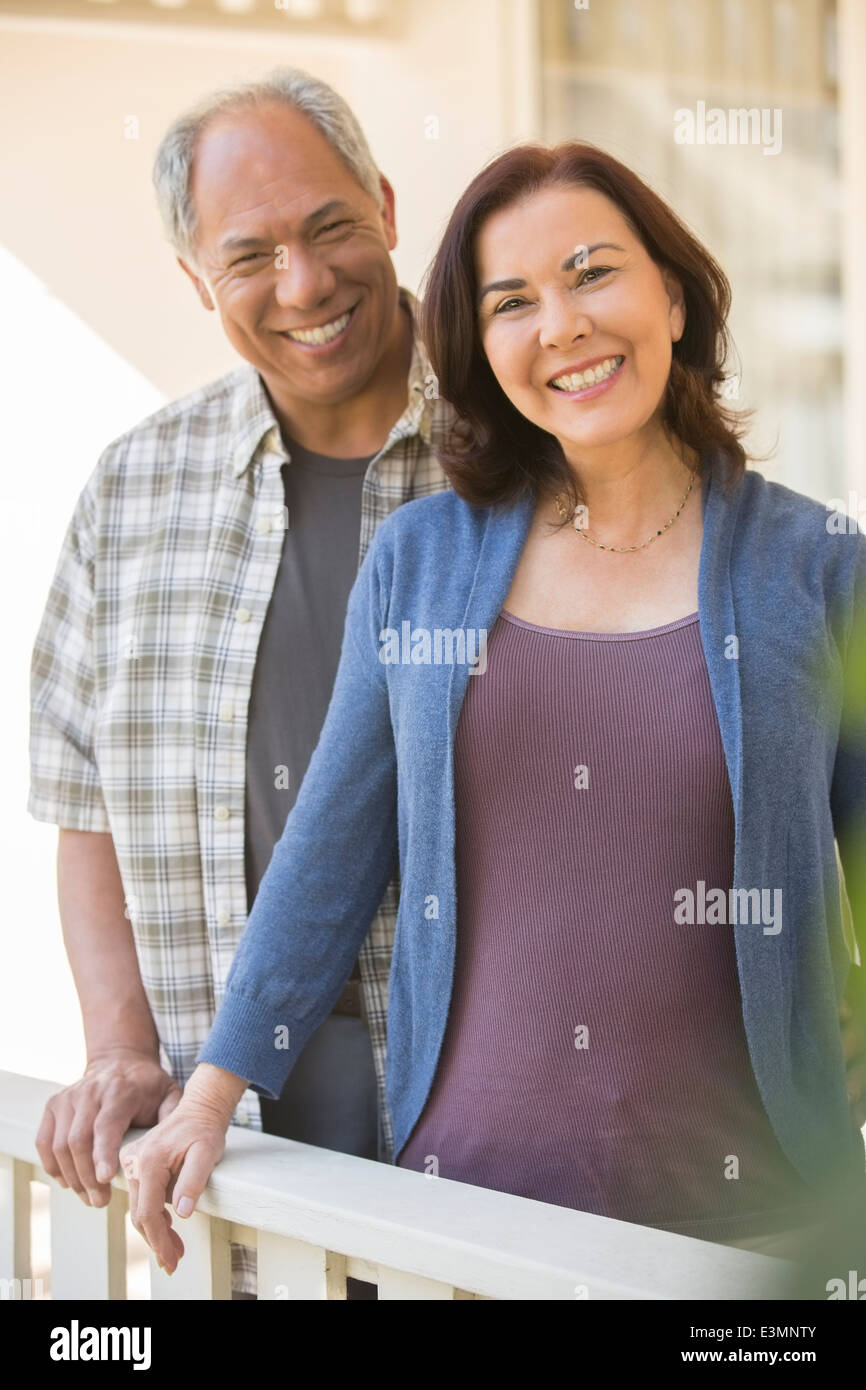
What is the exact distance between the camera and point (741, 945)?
126 cm

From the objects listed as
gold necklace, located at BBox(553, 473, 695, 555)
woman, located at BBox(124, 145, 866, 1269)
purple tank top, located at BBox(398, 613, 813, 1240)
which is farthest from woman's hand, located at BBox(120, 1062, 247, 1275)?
gold necklace, located at BBox(553, 473, 695, 555)

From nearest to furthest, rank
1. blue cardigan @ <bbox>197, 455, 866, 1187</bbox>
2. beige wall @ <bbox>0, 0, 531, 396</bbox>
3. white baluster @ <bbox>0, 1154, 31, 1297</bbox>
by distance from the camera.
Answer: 1. blue cardigan @ <bbox>197, 455, 866, 1187</bbox>
2. white baluster @ <bbox>0, 1154, 31, 1297</bbox>
3. beige wall @ <bbox>0, 0, 531, 396</bbox>

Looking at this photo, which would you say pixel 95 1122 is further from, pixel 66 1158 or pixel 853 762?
pixel 853 762

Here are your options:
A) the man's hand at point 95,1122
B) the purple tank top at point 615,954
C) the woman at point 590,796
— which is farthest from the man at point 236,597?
the purple tank top at point 615,954

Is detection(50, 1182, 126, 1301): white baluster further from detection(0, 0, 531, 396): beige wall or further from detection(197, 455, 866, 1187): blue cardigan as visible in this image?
detection(0, 0, 531, 396): beige wall

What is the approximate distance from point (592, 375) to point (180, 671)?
662mm

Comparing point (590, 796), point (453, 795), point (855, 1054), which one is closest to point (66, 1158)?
point (453, 795)

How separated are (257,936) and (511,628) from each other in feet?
1.36

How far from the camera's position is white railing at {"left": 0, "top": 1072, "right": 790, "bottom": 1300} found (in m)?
1.00

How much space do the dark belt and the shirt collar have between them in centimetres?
66

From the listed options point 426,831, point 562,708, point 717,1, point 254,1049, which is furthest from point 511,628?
point 717,1

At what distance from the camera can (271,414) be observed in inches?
68.9
